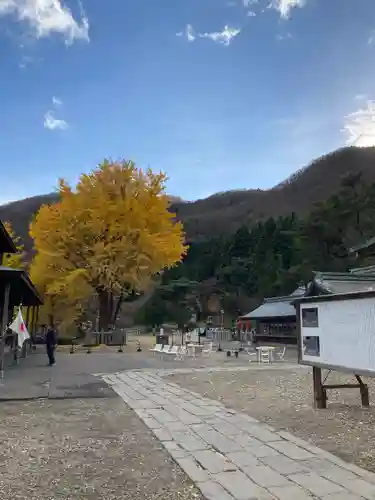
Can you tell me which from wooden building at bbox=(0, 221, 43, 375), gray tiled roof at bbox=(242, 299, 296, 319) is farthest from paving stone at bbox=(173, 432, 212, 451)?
gray tiled roof at bbox=(242, 299, 296, 319)

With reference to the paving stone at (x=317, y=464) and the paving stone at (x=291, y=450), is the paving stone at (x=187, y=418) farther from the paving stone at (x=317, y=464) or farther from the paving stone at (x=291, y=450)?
the paving stone at (x=317, y=464)

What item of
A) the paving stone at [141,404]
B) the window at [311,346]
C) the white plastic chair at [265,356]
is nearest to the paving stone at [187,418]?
the paving stone at [141,404]

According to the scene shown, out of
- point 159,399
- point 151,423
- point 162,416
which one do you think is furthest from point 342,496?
point 159,399

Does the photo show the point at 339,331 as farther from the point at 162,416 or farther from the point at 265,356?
the point at 265,356

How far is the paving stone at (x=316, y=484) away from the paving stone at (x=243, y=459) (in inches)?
21.8

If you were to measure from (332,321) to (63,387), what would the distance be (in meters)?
→ 7.11

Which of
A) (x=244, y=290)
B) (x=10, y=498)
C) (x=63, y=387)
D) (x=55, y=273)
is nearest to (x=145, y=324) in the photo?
(x=244, y=290)

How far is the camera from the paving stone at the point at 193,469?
15.1 ft

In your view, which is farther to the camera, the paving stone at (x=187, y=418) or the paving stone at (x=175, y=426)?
the paving stone at (x=187, y=418)

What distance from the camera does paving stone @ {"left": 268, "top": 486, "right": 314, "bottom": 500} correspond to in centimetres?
404

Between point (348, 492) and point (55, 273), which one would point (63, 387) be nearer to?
point (348, 492)

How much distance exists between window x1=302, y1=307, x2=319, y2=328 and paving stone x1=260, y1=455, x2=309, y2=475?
3.19 meters

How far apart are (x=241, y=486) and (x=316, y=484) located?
0.73 meters

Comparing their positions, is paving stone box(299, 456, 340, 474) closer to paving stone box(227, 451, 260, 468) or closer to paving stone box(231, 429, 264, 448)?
paving stone box(227, 451, 260, 468)
